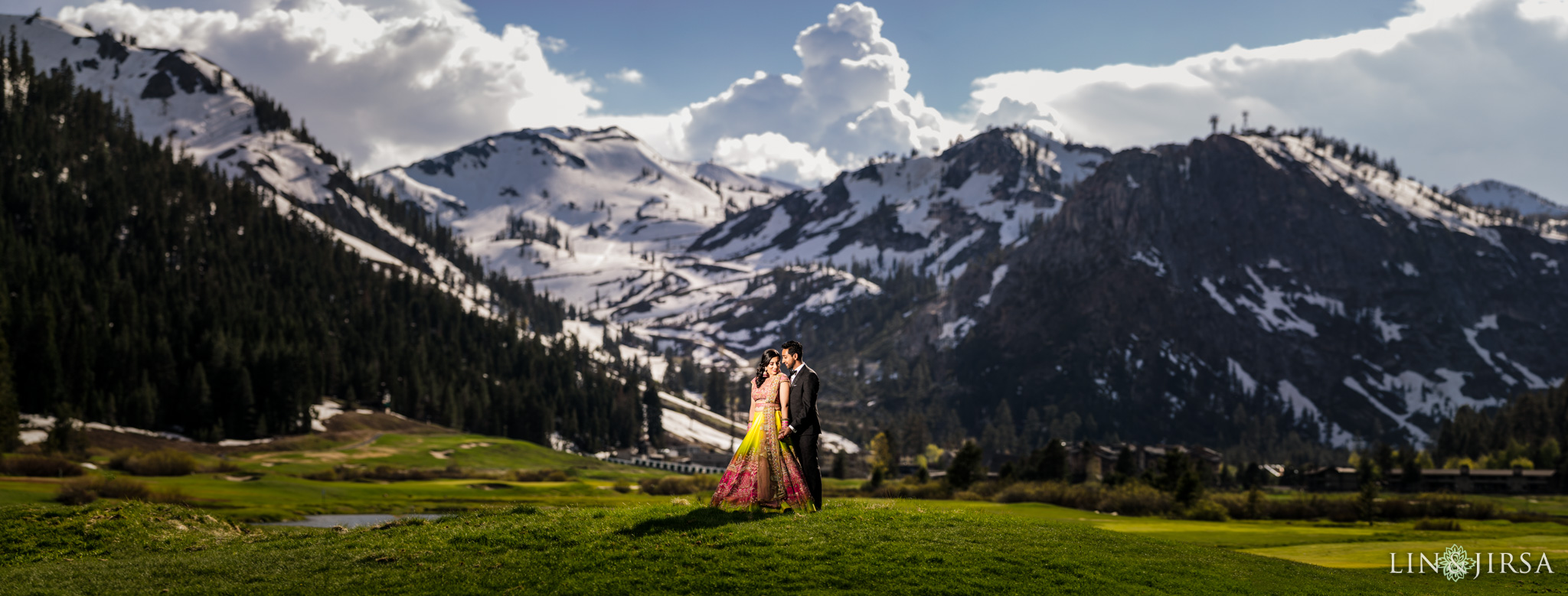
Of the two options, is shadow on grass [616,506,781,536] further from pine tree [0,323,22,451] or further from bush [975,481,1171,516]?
pine tree [0,323,22,451]

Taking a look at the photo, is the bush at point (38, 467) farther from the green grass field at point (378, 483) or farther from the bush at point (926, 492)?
the bush at point (926, 492)

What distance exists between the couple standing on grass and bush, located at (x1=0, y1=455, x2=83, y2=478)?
82996mm

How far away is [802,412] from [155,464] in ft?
321

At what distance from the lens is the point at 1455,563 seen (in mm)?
38594

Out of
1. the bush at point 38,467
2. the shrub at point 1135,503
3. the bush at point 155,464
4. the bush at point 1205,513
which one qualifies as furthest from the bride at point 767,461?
the bush at point 155,464

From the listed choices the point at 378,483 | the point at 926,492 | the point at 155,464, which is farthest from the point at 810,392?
the point at 378,483

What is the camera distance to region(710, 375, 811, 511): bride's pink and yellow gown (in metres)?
29.5

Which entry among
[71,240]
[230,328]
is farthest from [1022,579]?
[71,240]

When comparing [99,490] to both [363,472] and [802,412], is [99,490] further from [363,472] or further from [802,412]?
[802,412]

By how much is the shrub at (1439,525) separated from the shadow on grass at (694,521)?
70.6 metres

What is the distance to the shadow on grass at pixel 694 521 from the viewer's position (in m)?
28.3

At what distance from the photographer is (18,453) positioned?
318 feet

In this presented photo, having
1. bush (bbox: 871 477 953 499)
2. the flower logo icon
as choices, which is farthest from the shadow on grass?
bush (bbox: 871 477 953 499)

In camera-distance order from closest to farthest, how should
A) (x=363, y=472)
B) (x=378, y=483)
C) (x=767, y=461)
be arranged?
1. (x=767, y=461)
2. (x=378, y=483)
3. (x=363, y=472)
